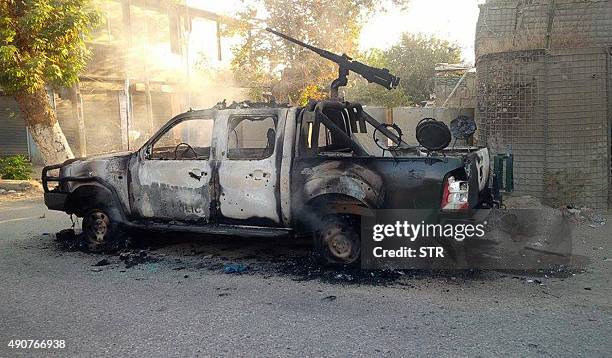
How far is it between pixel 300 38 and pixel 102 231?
11.3 meters

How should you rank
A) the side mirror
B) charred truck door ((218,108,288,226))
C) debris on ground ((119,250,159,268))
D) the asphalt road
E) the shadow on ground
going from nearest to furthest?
the asphalt road → the shadow on ground → charred truck door ((218,108,288,226)) → debris on ground ((119,250,159,268)) → the side mirror

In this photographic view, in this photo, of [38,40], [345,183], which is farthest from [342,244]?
[38,40]

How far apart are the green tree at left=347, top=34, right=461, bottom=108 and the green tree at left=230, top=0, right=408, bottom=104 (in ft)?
→ 28.8

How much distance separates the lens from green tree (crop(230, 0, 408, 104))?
15.9 m

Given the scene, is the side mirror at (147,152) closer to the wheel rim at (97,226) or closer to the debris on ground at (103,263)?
the wheel rim at (97,226)

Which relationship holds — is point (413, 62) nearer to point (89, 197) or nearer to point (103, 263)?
point (89, 197)

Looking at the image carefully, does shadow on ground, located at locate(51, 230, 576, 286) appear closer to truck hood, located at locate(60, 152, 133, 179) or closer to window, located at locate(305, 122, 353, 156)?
truck hood, located at locate(60, 152, 133, 179)

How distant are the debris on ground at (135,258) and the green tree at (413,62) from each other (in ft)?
66.1

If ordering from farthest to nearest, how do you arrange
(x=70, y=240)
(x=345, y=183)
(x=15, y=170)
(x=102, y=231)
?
(x=15, y=170) < (x=70, y=240) < (x=102, y=231) < (x=345, y=183)

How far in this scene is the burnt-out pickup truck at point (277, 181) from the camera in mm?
5090

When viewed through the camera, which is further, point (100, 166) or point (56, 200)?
point (56, 200)

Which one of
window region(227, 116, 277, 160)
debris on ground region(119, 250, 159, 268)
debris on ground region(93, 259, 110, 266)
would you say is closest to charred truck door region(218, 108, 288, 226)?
window region(227, 116, 277, 160)

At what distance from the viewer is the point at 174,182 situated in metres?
5.93

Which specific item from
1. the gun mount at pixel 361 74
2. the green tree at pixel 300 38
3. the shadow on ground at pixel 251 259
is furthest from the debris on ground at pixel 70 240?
the green tree at pixel 300 38
